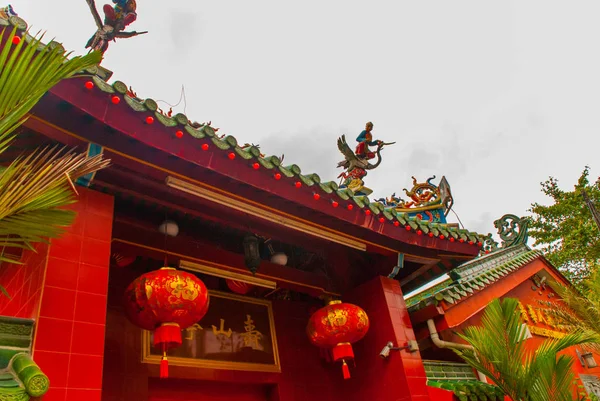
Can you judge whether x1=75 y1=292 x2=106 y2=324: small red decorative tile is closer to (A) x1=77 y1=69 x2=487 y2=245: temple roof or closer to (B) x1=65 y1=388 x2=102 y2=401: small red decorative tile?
(B) x1=65 y1=388 x2=102 y2=401: small red decorative tile

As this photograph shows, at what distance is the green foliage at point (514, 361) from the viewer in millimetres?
4953

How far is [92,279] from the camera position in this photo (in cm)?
329

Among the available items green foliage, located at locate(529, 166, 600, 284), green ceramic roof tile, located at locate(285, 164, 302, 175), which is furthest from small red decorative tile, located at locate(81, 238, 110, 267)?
green foliage, located at locate(529, 166, 600, 284)

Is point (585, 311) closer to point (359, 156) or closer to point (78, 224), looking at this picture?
point (359, 156)

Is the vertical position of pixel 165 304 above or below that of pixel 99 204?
below

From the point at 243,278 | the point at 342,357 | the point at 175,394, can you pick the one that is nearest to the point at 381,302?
the point at 342,357

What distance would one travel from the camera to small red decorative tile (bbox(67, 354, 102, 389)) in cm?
284

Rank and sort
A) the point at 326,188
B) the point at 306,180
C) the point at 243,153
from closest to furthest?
the point at 243,153
the point at 306,180
the point at 326,188

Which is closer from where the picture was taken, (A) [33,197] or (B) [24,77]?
(B) [24,77]

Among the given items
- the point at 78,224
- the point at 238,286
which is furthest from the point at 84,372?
the point at 238,286

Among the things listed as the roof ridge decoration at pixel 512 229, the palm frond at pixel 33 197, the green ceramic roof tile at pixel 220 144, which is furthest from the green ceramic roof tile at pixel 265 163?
the roof ridge decoration at pixel 512 229

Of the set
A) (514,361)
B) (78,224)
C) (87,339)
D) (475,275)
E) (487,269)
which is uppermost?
(487,269)

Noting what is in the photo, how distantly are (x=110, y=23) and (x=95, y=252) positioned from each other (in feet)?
7.09

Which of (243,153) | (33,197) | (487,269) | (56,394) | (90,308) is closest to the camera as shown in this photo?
(33,197)
